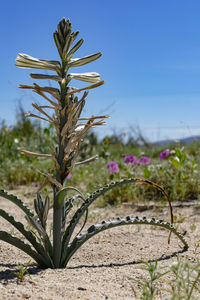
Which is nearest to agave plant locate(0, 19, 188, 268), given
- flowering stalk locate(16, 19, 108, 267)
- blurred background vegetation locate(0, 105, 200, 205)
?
flowering stalk locate(16, 19, 108, 267)

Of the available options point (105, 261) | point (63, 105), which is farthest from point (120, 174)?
point (63, 105)

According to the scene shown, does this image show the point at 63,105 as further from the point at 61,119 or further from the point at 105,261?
the point at 105,261

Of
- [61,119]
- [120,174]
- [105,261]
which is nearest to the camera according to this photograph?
[61,119]

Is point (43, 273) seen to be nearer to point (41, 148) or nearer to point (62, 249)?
point (62, 249)

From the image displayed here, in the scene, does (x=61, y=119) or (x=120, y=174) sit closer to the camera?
(x=61, y=119)

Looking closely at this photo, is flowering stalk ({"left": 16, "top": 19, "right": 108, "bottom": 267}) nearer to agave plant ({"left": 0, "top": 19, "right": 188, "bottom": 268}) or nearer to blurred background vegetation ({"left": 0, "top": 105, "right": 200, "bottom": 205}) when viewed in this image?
agave plant ({"left": 0, "top": 19, "right": 188, "bottom": 268})

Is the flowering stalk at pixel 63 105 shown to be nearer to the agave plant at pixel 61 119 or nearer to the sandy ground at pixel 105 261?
the agave plant at pixel 61 119

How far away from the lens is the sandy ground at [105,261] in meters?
1.54

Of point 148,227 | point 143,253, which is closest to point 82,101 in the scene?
point 143,253

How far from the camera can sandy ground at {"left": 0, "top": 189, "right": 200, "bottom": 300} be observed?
154 cm

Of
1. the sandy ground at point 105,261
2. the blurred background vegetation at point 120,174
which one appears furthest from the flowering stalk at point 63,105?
the blurred background vegetation at point 120,174

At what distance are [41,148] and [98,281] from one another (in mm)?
5424

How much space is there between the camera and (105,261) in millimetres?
2260

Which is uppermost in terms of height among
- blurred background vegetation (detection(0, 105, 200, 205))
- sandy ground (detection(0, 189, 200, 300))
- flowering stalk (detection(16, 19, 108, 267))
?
flowering stalk (detection(16, 19, 108, 267))
